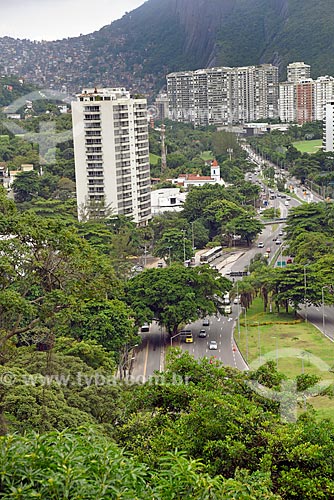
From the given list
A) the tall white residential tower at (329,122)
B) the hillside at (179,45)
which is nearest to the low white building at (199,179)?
the tall white residential tower at (329,122)

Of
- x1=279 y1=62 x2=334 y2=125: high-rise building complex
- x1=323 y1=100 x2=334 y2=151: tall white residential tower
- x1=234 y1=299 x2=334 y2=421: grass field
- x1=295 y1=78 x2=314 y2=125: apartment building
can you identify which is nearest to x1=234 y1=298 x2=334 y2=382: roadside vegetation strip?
x1=234 y1=299 x2=334 y2=421: grass field

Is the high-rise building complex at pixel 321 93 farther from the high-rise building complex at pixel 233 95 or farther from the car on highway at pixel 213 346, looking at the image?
the car on highway at pixel 213 346

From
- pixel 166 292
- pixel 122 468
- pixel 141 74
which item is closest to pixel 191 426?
pixel 122 468

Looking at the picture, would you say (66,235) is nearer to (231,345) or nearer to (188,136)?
(231,345)

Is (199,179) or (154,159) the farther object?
(154,159)

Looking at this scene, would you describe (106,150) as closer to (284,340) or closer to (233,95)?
(284,340)

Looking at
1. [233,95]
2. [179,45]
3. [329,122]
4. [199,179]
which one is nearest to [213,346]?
[199,179]

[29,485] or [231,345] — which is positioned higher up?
[29,485]
